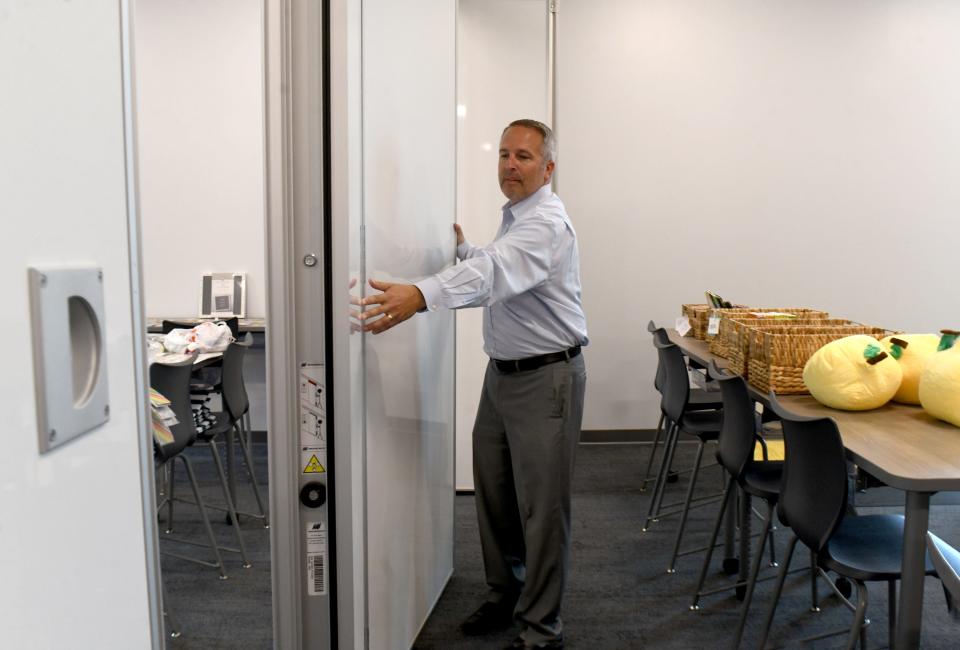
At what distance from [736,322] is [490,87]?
171 centimetres

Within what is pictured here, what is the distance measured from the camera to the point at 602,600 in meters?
3.07

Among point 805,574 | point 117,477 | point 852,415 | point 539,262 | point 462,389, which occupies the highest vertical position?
point 539,262

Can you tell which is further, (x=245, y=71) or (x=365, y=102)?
(x=245, y=71)

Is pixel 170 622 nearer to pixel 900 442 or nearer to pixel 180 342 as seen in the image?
pixel 180 342

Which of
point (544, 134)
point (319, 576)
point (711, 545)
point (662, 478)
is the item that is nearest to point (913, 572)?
point (711, 545)

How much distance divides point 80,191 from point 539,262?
171 centimetres

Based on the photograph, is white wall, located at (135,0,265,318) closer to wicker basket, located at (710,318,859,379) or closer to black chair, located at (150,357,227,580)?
black chair, located at (150,357,227,580)

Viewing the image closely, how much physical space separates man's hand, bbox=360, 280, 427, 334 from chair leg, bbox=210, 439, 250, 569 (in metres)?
1.22

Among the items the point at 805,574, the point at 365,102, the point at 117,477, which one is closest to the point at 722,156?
the point at 805,574

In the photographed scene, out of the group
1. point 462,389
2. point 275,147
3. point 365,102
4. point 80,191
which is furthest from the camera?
point 462,389

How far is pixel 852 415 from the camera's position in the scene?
7.88ft

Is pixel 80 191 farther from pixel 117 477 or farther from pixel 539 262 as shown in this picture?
pixel 539 262

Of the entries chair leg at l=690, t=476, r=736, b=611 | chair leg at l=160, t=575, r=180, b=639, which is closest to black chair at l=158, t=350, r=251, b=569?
chair leg at l=160, t=575, r=180, b=639

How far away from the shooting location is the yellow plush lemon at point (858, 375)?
2408 millimetres
